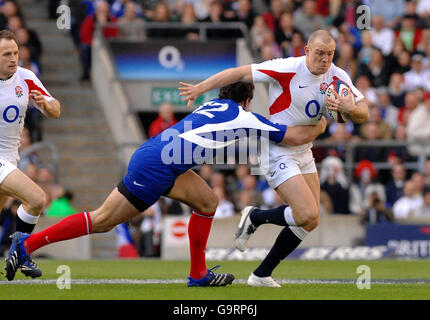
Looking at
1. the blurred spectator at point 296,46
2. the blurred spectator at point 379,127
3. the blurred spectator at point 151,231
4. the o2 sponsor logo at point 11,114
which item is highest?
the blurred spectator at point 296,46

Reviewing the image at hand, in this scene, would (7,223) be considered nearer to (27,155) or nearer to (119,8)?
(27,155)

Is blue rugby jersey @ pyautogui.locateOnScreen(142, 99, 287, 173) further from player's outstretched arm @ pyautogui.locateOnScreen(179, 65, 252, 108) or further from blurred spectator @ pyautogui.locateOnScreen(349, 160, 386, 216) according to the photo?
blurred spectator @ pyautogui.locateOnScreen(349, 160, 386, 216)

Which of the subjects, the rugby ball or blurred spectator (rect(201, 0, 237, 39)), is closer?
the rugby ball

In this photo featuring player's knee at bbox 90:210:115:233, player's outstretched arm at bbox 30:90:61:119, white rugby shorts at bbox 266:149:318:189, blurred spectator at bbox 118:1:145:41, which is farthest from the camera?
blurred spectator at bbox 118:1:145:41

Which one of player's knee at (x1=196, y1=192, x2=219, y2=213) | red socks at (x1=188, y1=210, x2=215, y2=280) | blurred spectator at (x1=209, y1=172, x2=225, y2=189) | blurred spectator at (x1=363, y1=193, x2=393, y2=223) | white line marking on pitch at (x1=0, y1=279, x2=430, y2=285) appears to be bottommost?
blurred spectator at (x1=363, y1=193, x2=393, y2=223)

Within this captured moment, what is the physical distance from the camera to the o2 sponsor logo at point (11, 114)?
10.2 metres

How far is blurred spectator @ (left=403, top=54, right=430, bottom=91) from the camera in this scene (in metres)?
20.4

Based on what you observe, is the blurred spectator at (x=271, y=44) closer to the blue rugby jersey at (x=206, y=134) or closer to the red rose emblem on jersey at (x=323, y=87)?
the red rose emblem on jersey at (x=323, y=87)

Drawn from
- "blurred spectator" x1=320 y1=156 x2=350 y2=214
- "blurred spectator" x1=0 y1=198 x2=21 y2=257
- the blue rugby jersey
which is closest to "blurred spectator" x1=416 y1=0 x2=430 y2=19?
"blurred spectator" x1=320 y1=156 x2=350 y2=214

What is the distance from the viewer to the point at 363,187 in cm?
1795

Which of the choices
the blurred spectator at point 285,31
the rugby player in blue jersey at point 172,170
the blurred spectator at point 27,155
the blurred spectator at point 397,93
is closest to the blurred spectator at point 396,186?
the blurred spectator at point 397,93

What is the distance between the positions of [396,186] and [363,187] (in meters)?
0.60

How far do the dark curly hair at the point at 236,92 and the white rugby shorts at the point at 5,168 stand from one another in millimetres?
2319
